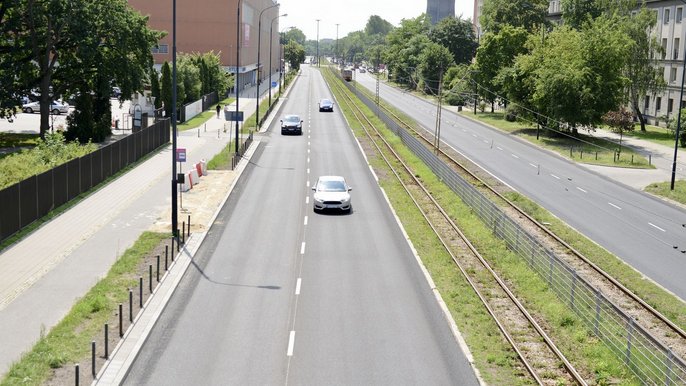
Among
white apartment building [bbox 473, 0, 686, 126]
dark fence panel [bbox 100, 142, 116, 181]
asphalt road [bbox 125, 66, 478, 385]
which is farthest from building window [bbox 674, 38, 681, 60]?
dark fence panel [bbox 100, 142, 116, 181]

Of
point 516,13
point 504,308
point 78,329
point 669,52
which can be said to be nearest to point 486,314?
point 504,308

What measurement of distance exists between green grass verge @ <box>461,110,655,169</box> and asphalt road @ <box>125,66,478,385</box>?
91.3ft

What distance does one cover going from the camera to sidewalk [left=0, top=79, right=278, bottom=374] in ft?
62.5

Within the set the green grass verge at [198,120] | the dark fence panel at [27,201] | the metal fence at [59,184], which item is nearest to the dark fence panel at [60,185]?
the metal fence at [59,184]

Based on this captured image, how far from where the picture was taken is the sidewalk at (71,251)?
19.1 metres

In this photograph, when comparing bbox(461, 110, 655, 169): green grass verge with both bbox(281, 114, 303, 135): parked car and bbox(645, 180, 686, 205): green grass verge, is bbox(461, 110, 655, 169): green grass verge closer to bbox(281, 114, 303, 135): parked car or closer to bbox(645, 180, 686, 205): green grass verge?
bbox(645, 180, 686, 205): green grass verge

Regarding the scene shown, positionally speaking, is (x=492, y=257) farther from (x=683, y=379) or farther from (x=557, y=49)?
(x=557, y=49)

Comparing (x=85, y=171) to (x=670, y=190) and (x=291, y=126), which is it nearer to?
(x=291, y=126)

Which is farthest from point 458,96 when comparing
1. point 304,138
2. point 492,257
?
point 492,257

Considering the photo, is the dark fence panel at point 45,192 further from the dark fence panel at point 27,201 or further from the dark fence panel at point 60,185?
the dark fence panel at point 27,201

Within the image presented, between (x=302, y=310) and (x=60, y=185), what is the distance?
54.5 ft

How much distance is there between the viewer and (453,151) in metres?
59.8

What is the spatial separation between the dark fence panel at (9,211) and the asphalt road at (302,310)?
6.93 metres

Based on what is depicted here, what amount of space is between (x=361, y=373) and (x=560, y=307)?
25.2ft
